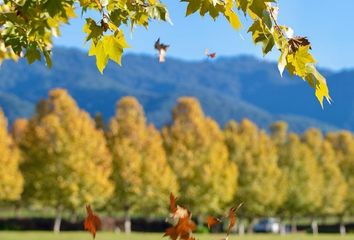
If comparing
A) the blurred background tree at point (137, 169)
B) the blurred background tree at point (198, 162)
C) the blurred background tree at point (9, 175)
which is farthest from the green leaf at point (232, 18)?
the blurred background tree at point (198, 162)

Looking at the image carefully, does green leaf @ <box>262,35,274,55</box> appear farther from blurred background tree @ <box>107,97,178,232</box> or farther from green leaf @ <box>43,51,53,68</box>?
blurred background tree @ <box>107,97,178,232</box>

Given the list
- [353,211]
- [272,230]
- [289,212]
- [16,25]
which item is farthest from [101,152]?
[16,25]

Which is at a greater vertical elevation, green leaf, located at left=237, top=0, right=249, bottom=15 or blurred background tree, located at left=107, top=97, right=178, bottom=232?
blurred background tree, located at left=107, top=97, right=178, bottom=232

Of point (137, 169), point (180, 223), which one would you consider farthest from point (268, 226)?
point (180, 223)

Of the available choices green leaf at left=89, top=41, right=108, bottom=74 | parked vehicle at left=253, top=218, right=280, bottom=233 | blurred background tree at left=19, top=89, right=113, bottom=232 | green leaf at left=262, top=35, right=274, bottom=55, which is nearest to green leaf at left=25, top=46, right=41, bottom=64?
green leaf at left=89, top=41, right=108, bottom=74

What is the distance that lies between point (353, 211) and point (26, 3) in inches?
2303

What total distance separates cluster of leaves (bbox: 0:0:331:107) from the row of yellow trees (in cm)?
3481

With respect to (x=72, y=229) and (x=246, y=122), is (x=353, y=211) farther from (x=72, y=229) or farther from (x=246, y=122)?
(x=72, y=229)

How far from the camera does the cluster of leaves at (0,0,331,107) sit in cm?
306

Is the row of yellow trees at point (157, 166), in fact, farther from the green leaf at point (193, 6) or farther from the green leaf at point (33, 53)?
the green leaf at point (193, 6)

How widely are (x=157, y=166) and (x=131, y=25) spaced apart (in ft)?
131

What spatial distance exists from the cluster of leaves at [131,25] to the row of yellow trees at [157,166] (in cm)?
3481

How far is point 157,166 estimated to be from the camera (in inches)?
1721

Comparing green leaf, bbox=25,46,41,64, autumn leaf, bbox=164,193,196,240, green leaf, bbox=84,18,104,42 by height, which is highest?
green leaf, bbox=25,46,41,64
